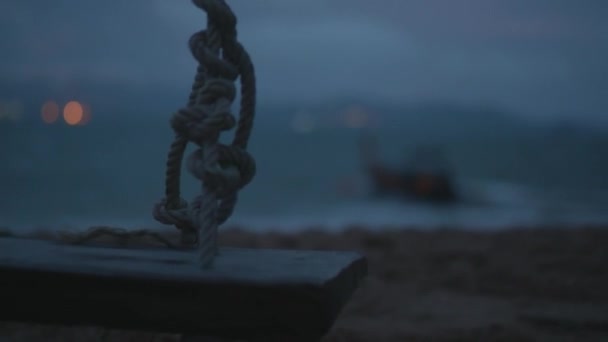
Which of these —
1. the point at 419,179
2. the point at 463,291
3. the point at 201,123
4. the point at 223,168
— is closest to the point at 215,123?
the point at 201,123

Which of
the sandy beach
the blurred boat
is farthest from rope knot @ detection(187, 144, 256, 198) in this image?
the blurred boat

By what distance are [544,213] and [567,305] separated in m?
19.6

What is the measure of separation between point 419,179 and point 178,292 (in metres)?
28.7

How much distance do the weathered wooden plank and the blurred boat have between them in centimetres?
2716

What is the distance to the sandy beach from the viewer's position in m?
3.20

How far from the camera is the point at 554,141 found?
72750 millimetres

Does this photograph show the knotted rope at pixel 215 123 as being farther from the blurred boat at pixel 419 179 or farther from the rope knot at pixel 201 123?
the blurred boat at pixel 419 179

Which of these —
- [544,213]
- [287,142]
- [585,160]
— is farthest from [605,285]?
[287,142]

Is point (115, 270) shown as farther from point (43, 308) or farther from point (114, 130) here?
point (114, 130)

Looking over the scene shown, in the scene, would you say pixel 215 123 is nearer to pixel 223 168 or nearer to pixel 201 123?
pixel 201 123

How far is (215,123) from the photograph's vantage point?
148cm

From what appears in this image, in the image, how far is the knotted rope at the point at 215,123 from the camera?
1478 millimetres

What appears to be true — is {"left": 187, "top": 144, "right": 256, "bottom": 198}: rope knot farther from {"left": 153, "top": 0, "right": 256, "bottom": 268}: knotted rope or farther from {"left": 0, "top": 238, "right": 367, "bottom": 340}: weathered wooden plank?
{"left": 0, "top": 238, "right": 367, "bottom": 340}: weathered wooden plank

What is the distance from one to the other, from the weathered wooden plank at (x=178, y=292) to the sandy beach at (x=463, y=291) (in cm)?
83
